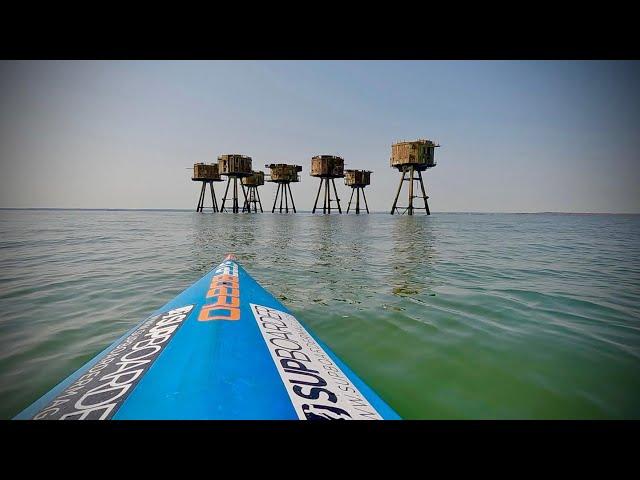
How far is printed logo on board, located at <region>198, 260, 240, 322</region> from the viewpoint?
2600 mm

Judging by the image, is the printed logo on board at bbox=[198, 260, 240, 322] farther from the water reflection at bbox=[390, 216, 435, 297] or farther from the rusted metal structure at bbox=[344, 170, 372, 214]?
the rusted metal structure at bbox=[344, 170, 372, 214]

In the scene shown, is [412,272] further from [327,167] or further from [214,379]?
[327,167]

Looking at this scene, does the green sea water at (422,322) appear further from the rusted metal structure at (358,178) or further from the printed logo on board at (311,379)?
the rusted metal structure at (358,178)

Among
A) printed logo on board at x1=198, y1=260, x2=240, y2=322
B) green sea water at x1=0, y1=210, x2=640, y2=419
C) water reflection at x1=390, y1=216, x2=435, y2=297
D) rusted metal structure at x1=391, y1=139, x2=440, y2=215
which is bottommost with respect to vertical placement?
green sea water at x1=0, y1=210, x2=640, y2=419

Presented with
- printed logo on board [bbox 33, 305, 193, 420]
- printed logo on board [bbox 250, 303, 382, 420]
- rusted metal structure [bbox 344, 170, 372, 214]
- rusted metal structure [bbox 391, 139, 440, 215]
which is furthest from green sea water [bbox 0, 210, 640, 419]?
rusted metal structure [bbox 344, 170, 372, 214]

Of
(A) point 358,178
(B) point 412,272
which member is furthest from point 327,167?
(B) point 412,272

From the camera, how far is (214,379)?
4.99 feet

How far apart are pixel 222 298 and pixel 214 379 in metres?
1.67

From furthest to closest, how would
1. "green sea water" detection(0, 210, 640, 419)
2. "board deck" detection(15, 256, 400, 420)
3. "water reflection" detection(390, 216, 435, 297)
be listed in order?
"water reflection" detection(390, 216, 435, 297) < "green sea water" detection(0, 210, 640, 419) < "board deck" detection(15, 256, 400, 420)

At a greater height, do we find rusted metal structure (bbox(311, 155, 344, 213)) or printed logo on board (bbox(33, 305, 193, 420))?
rusted metal structure (bbox(311, 155, 344, 213))

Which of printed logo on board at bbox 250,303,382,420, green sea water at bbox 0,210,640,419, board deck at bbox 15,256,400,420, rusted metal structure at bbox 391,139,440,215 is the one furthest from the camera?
rusted metal structure at bbox 391,139,440,215

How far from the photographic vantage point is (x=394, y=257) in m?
8.69

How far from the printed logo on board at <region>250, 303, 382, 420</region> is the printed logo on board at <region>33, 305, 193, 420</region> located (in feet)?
2.77
